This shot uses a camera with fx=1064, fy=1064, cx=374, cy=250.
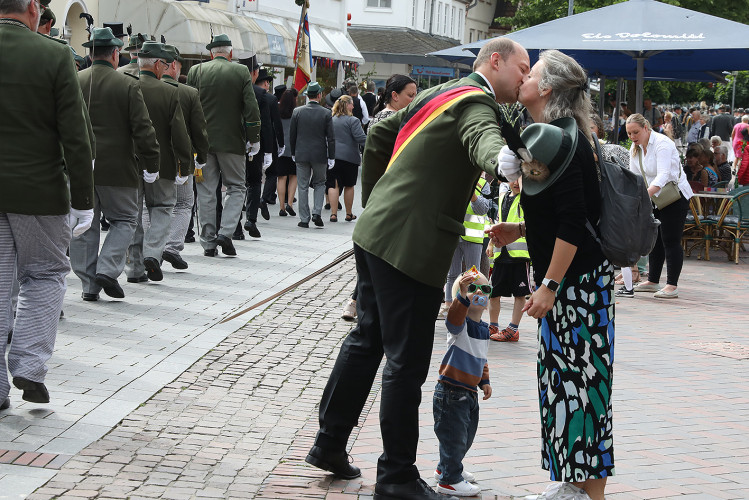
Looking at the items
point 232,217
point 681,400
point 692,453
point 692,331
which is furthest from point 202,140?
point 692,453

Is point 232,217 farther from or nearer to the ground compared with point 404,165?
nearer to the ground

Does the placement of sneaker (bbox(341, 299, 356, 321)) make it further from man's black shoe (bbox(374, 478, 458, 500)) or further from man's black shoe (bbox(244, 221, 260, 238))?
man's black shoe (bbox(244, 221, 260, 238))

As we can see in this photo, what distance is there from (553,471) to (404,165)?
4.67 ft

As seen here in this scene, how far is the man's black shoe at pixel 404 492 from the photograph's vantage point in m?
4.34

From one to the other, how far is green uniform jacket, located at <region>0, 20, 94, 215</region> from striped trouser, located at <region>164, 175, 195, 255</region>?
538cm

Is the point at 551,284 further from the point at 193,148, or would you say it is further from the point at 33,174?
the point at 193,148

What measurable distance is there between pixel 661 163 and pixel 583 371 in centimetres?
769

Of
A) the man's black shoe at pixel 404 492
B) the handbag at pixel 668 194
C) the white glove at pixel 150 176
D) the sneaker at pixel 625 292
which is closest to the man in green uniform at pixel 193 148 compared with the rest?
the white glove at pixel 150 176

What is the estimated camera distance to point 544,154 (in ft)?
12.4

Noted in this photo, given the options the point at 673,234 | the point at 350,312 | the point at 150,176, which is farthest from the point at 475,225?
the point at 673,234

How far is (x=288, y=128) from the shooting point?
56.7 feet

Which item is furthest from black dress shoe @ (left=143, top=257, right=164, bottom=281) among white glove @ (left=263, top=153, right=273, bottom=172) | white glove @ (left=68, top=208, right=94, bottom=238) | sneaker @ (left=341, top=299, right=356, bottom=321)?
white glove @ (left=263, top=153, right=273, bottom=172)

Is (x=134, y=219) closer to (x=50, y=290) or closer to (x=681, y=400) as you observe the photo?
(x=50, y=290)

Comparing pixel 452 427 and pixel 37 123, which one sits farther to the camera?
pixel 37 123
